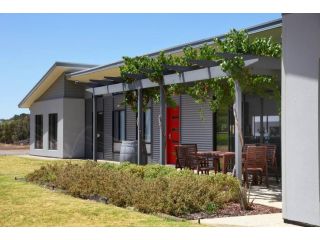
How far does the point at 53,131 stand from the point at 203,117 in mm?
13202

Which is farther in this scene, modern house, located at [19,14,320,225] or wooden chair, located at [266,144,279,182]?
wooden chair, located at [266,144,279,182]

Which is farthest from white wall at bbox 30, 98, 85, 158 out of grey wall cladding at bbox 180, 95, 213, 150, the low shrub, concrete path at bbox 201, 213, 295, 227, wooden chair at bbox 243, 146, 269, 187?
concrete path at bbox 201, 213, 295, 227

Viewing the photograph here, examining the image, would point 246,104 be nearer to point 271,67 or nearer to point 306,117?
point 271,67

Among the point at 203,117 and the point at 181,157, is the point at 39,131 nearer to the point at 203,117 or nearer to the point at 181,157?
the point at 203,117

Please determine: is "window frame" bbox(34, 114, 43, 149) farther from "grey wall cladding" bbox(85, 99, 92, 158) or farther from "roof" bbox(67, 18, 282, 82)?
"roof" bbox(67, 18, 282, 82)

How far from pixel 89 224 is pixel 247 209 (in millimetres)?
2814

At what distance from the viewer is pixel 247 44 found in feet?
35.6

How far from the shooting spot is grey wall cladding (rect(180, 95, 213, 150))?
18.1 m

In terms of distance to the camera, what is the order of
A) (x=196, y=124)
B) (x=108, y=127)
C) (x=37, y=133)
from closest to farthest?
(x=196, y=124)
(x=108, y=127)
(x=37, y=133)

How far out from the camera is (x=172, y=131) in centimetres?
2025

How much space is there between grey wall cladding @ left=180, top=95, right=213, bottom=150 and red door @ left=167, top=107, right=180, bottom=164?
35cm

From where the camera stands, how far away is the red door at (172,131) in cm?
1998

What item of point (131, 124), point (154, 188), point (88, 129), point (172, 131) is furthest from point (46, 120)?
point (154, 188)
